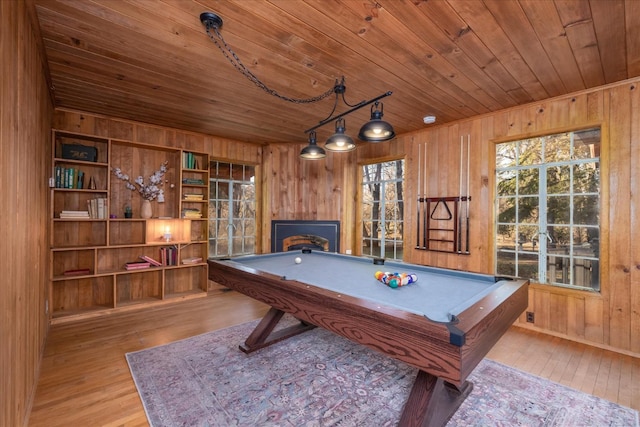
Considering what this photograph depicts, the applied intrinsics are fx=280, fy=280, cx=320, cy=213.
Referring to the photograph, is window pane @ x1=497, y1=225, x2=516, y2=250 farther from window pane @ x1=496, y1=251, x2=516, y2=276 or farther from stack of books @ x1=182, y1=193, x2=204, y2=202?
stack of books @ x1=182, y1=193, x2=204, y2=202

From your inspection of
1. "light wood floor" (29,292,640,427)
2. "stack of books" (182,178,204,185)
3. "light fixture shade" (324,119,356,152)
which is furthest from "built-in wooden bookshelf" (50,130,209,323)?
"light fixture shade" (324,119,356,152)

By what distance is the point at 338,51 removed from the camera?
2152 millimetres

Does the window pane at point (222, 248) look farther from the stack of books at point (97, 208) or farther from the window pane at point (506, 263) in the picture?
the window pane at point (506, 263)

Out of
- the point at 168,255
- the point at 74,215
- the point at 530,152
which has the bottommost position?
the point at 168,255

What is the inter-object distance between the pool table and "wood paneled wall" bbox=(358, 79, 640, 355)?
1.54 m

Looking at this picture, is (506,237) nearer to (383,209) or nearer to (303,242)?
(383,209)

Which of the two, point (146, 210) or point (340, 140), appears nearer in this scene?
point (340, 140)

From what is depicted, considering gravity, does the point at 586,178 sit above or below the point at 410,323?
above

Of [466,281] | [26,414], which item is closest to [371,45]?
[466,281]

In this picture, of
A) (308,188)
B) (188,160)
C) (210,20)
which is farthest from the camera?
(308,188)

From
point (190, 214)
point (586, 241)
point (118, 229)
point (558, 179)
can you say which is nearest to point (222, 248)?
point (190, 214)

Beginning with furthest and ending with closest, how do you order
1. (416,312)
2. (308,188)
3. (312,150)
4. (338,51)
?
1. (308,188)
2. (312,150)
3. (338,51)
4. (416,312)

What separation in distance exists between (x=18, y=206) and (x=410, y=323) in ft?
7.16

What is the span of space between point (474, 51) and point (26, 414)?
156 inches
